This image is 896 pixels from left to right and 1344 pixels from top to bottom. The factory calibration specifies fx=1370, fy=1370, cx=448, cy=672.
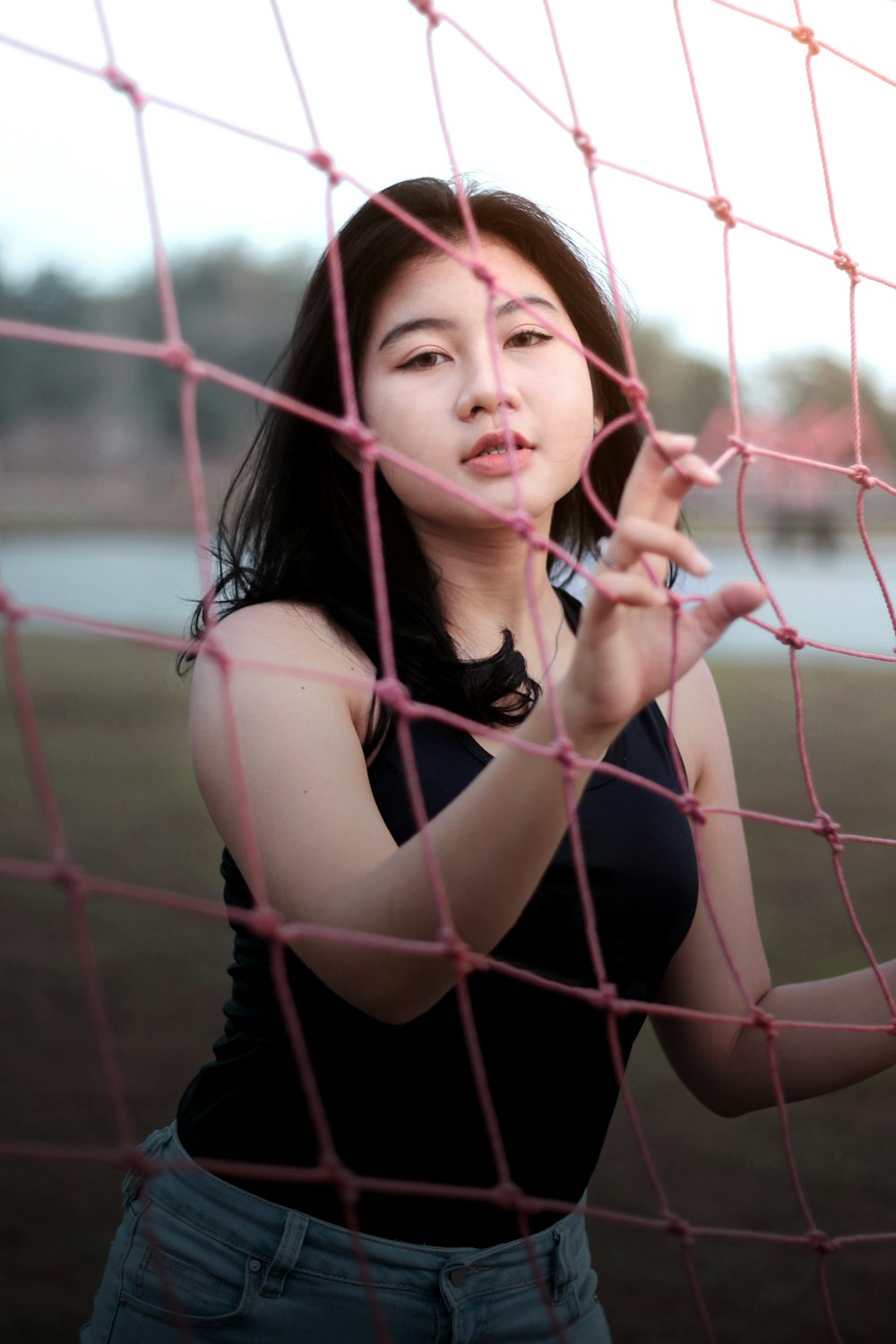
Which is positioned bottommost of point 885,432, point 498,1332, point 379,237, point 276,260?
point 498,1332

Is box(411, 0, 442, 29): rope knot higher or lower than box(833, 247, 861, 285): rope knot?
higher

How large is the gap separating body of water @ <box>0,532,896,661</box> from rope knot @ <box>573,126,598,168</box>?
23.2 feet

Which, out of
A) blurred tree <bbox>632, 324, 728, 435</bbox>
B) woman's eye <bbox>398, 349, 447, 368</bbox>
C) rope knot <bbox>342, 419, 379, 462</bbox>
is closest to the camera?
rope knot <bbox>342, 419, 379, 462</bbox>

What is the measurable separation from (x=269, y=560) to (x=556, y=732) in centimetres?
47

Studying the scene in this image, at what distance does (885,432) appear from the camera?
13.6 metres

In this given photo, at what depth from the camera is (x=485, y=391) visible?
1.02 meters

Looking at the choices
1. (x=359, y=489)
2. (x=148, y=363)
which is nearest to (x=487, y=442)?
(x=359, y=489)

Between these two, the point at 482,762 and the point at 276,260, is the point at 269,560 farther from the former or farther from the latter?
the point at 276,260

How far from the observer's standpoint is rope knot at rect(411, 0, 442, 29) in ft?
3.23

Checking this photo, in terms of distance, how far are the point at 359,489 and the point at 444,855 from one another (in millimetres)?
497

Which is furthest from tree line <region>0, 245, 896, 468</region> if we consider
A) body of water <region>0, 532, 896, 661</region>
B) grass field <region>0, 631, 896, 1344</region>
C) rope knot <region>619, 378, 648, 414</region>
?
rope knot <region>619, 378, 648, 414</region>

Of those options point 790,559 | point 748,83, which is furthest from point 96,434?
point 748,83

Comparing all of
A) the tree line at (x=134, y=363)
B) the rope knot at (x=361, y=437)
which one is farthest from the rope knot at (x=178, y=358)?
the tree line at (x=134, y=363)

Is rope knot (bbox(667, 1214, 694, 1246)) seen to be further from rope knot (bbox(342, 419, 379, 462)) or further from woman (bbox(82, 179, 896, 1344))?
rope knot (bbox(342, 419, 379, 462))
